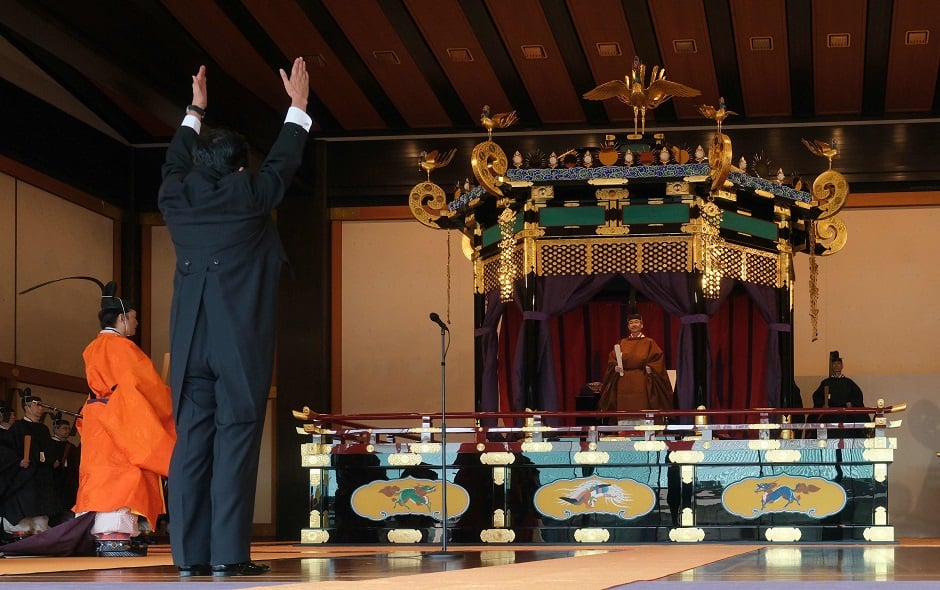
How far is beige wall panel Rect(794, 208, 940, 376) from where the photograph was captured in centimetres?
1237

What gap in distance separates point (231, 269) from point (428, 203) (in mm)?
6310

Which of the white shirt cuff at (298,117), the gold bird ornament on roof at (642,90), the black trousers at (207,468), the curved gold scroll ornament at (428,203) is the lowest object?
the black trousers at (207,468)

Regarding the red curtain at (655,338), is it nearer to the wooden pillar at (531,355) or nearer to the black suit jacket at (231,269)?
the wooden pillar at (531,355)

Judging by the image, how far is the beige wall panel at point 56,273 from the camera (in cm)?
1144

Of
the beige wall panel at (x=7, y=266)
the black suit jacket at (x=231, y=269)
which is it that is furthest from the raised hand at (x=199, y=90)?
the beige wall panel at (x=7, y=266)

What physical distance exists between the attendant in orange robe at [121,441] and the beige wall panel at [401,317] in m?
6.60

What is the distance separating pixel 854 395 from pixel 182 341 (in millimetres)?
7988

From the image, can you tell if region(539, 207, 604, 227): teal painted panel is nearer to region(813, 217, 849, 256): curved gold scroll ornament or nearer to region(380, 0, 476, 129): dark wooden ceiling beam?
region(813, 217, 849, 256): curved gold scroll ornament

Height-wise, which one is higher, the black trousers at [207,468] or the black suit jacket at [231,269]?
the black suit jacket at [231,269]

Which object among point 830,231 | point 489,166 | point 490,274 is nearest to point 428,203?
point 490,274

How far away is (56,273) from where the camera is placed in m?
11.9

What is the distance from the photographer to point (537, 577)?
3.53m

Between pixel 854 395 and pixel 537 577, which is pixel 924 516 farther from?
pixel 537 577

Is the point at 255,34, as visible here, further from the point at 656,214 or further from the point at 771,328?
the point at 771,328
